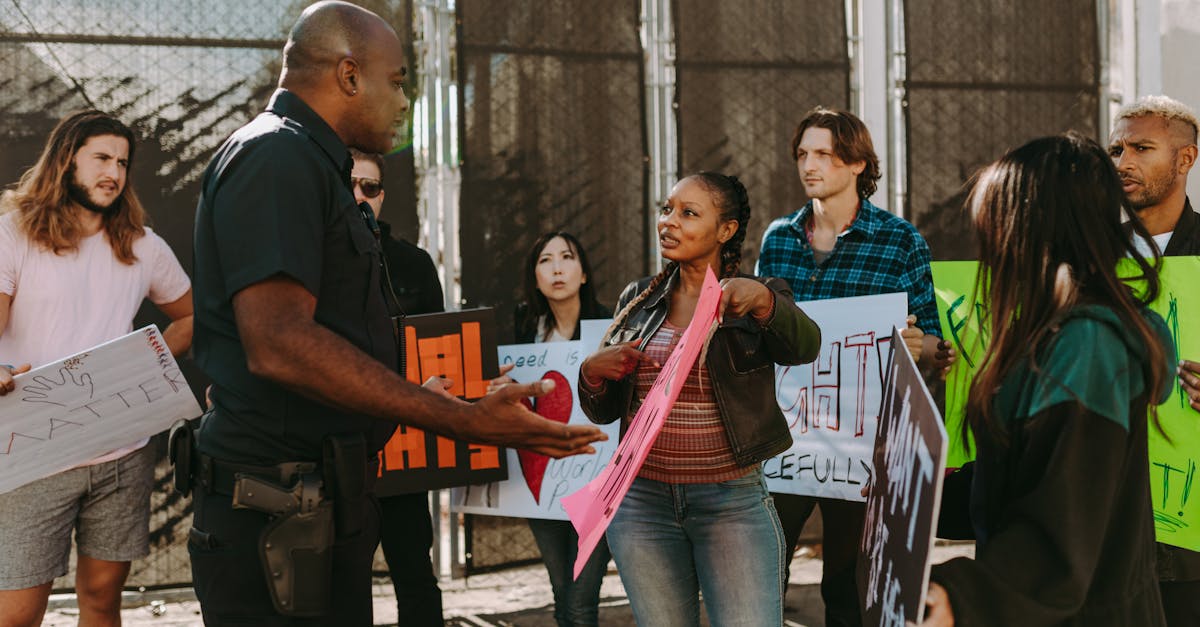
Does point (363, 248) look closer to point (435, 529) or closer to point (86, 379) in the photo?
point (86, 379)

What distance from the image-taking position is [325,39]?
2.02 metres

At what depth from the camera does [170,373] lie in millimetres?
3205

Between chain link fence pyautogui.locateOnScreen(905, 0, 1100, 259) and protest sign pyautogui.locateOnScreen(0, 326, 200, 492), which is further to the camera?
chain link fence pyautogui.locateOnScreen(905, 0, 1100, 259)

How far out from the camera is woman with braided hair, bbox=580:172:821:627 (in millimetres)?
2658

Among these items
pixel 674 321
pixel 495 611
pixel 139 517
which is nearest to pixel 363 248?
pixel 674 321

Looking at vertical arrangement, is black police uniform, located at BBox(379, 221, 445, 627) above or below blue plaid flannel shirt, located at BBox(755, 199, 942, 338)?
below

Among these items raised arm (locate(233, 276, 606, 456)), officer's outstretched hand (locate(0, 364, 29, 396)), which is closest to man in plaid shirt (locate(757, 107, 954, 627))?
raised arm (locate(233, 276, 606, 456))

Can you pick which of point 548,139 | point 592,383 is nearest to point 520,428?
point 592,383

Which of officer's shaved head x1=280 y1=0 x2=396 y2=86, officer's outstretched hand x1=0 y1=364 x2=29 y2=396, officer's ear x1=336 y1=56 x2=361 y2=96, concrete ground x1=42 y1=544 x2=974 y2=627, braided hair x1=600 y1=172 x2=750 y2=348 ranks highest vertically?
officer's shaved head x1=280 y1=0 x2=396 y2=86

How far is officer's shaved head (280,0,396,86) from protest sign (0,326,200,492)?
1.39 metres

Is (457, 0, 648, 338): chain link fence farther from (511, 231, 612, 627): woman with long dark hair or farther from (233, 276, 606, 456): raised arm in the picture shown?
(233, 276, 606, 456): raised arm

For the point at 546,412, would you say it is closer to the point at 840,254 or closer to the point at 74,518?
the point at 840,254

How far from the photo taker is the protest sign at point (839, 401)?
3.45 m

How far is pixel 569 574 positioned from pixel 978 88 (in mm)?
3850
